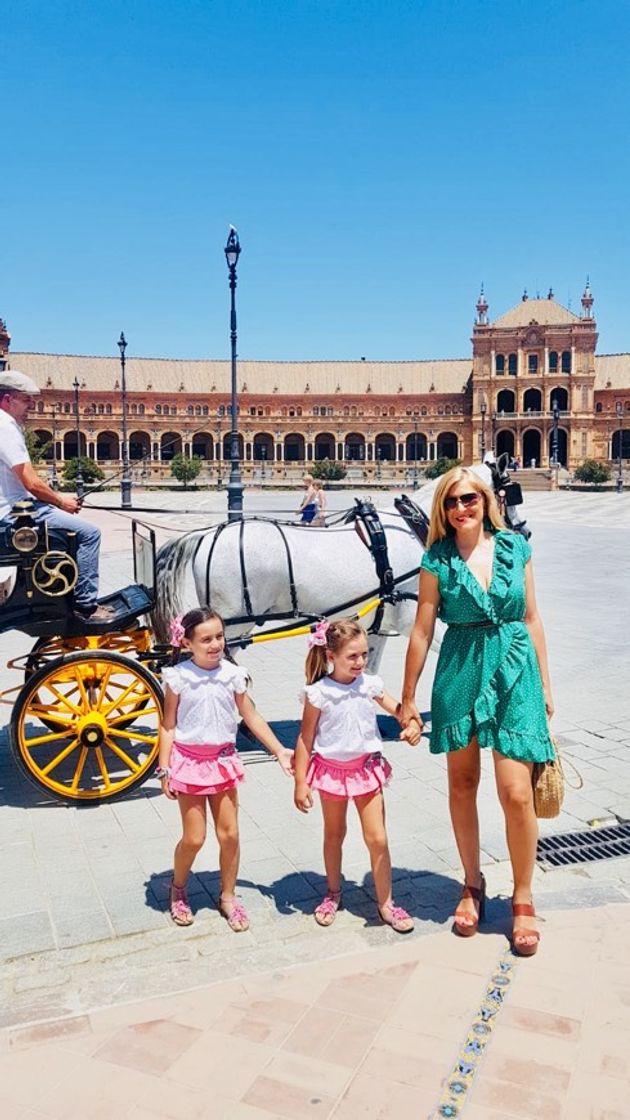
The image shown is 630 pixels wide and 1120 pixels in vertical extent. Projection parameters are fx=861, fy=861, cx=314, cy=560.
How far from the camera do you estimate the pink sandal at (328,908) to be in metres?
3.65

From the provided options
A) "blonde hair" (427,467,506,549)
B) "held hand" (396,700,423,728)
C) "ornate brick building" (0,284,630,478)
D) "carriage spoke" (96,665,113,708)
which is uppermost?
"ornate brick building" (0,284,630,478)

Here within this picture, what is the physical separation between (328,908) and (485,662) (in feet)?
4.21

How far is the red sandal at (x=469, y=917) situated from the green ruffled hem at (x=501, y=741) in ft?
2.12

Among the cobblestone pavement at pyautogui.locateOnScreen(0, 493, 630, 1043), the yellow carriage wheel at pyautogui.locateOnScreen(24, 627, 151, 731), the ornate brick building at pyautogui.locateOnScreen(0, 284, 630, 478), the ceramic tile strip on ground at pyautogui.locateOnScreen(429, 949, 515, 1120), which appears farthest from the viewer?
the ornate brick building at pyautogui.locateOnScreen(0, 284, 630, 478)

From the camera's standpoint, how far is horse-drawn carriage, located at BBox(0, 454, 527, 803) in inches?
190

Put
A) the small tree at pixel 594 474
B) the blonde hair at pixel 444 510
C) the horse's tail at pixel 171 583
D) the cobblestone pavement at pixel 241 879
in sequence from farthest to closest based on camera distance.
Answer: the small tree at pixel 594 474, the horse's tail at pixel 171 583, the blonde hair at pixel 444 510, the cobblestone pavement at pixel 241 879

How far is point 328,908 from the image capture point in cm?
369

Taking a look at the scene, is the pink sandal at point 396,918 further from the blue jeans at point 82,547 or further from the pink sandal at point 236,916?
the blue jeans at point 82,547

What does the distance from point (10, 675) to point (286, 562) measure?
3965 mm

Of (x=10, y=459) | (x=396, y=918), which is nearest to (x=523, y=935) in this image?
(x=396, y=918)

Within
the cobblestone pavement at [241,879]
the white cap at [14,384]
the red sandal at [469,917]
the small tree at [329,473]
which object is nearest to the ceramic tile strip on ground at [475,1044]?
the red sandal at [469,917]

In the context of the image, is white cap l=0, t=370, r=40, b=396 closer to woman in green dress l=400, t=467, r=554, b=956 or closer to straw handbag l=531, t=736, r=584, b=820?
woman in green dress l=400, t=467, r=554, b=956

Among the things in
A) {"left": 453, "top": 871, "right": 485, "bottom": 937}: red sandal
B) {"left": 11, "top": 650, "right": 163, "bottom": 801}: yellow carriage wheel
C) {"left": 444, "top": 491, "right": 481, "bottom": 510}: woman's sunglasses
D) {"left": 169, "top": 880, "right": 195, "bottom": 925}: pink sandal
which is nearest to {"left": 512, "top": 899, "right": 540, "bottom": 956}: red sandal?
{"left": 453, "top": 871, "right": 485, "bottom": 937}: red sandal

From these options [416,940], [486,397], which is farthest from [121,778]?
[486,397]
